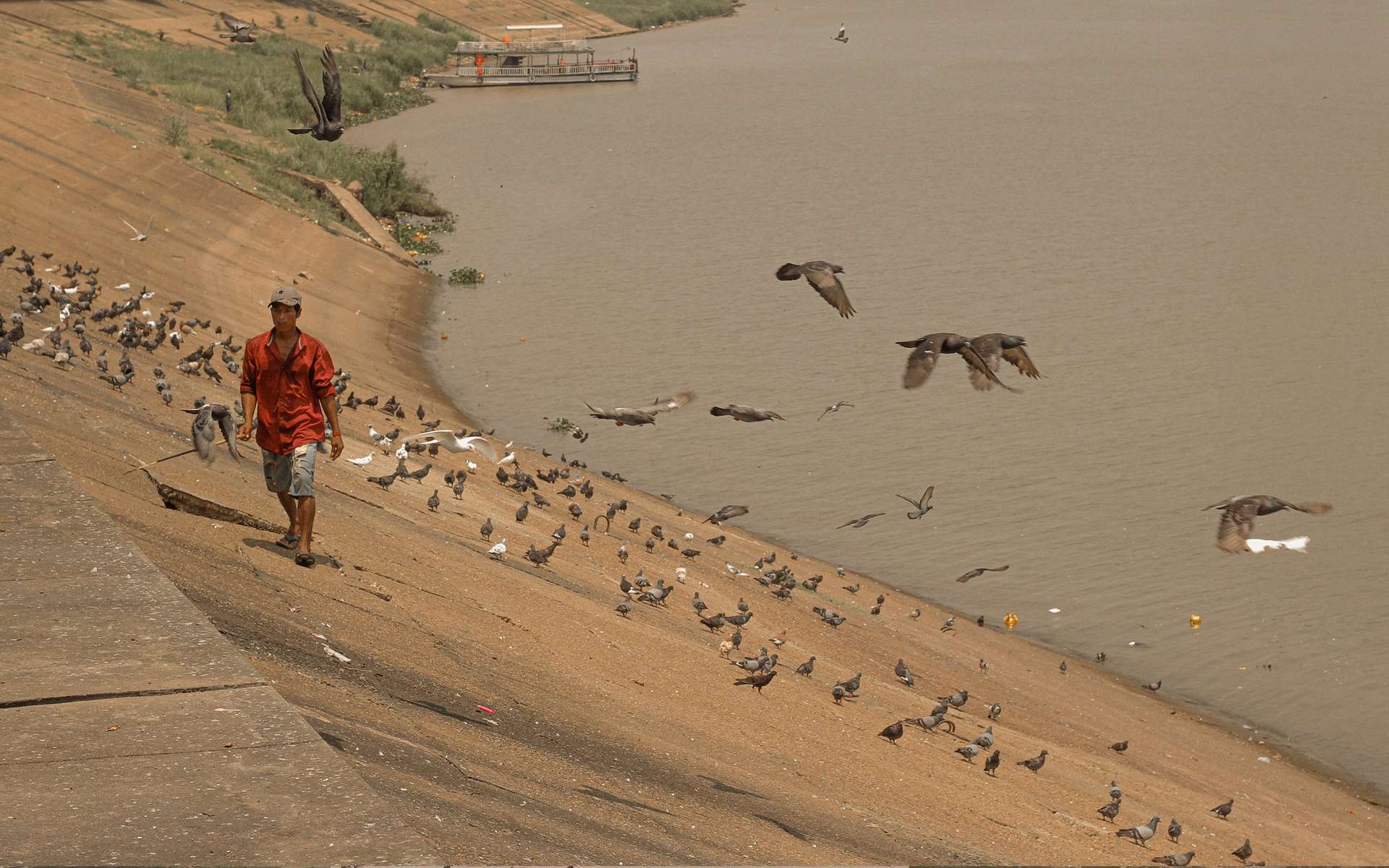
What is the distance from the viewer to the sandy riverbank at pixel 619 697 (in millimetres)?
8711

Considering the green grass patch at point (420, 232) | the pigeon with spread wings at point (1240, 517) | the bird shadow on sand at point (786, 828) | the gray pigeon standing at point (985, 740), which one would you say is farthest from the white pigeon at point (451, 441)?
the green grass patch at point (420, 232)

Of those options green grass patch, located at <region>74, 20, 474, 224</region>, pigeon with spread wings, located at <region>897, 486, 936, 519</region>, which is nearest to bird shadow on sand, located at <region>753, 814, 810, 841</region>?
pigeon with spread wings, located at <region>897, 486, 936, 519</region>

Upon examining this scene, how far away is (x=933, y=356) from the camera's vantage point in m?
12.3

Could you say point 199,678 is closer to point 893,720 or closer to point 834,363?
point 893,720

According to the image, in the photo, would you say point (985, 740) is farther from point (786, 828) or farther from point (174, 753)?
point (174, 753)

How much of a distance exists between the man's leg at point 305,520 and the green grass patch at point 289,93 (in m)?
25.8

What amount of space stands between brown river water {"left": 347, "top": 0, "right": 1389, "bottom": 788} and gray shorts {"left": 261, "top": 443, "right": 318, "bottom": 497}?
A: 33.5ft

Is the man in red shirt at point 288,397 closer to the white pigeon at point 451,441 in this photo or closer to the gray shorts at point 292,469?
the gray shorts at point 292,469

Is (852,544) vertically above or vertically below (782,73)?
below

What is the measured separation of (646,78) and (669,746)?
70070 millimetres

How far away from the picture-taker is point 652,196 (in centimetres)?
4859

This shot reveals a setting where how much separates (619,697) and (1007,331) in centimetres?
2233

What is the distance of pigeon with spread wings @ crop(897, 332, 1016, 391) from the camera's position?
11.7 m

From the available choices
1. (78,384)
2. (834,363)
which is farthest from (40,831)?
(834,363)
